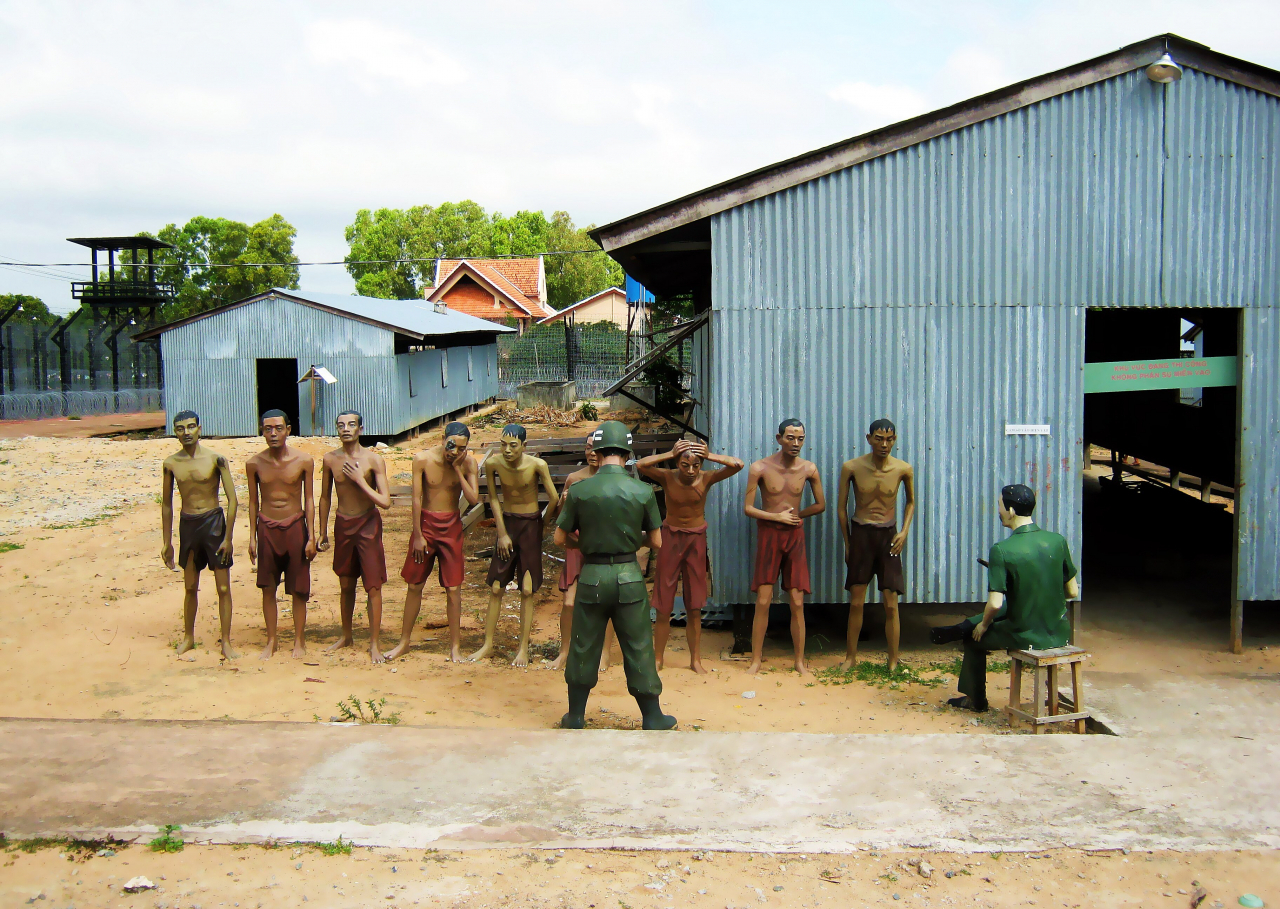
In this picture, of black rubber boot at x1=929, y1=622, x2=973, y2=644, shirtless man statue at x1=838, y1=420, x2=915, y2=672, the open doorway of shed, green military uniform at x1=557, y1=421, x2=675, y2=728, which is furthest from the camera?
the open doorway of shed

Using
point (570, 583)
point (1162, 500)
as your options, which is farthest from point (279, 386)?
point (1162, 500)

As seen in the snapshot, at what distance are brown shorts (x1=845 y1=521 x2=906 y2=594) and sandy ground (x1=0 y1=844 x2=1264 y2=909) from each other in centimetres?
336

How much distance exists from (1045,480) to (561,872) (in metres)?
5.59

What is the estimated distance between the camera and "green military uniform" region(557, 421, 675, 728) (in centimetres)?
564

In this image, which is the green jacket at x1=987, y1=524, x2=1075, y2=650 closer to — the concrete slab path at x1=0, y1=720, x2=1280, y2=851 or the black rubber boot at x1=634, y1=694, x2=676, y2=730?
the concrete slab path at x1=0, y1=720, x2=1280, y2=851

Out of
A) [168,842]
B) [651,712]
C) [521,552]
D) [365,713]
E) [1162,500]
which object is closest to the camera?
[168,842]

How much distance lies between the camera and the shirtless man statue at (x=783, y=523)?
7438 millimetres

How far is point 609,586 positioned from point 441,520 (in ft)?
8.07

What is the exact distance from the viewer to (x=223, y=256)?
43531 millimetres

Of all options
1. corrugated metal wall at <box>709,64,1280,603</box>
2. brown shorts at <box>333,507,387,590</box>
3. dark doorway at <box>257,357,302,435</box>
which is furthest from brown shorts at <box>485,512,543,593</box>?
dark doorway at <box>257,357,302,435</box>

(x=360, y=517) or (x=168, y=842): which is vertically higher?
(x=360, y=517)

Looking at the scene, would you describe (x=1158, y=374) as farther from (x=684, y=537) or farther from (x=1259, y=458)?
(x=684, y=537)

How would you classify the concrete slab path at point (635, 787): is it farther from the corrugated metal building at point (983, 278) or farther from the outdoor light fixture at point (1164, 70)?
the outdoor light fixture at point (1164, 70)

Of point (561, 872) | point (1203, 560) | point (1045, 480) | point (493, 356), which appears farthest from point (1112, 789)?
point (493, 356)
